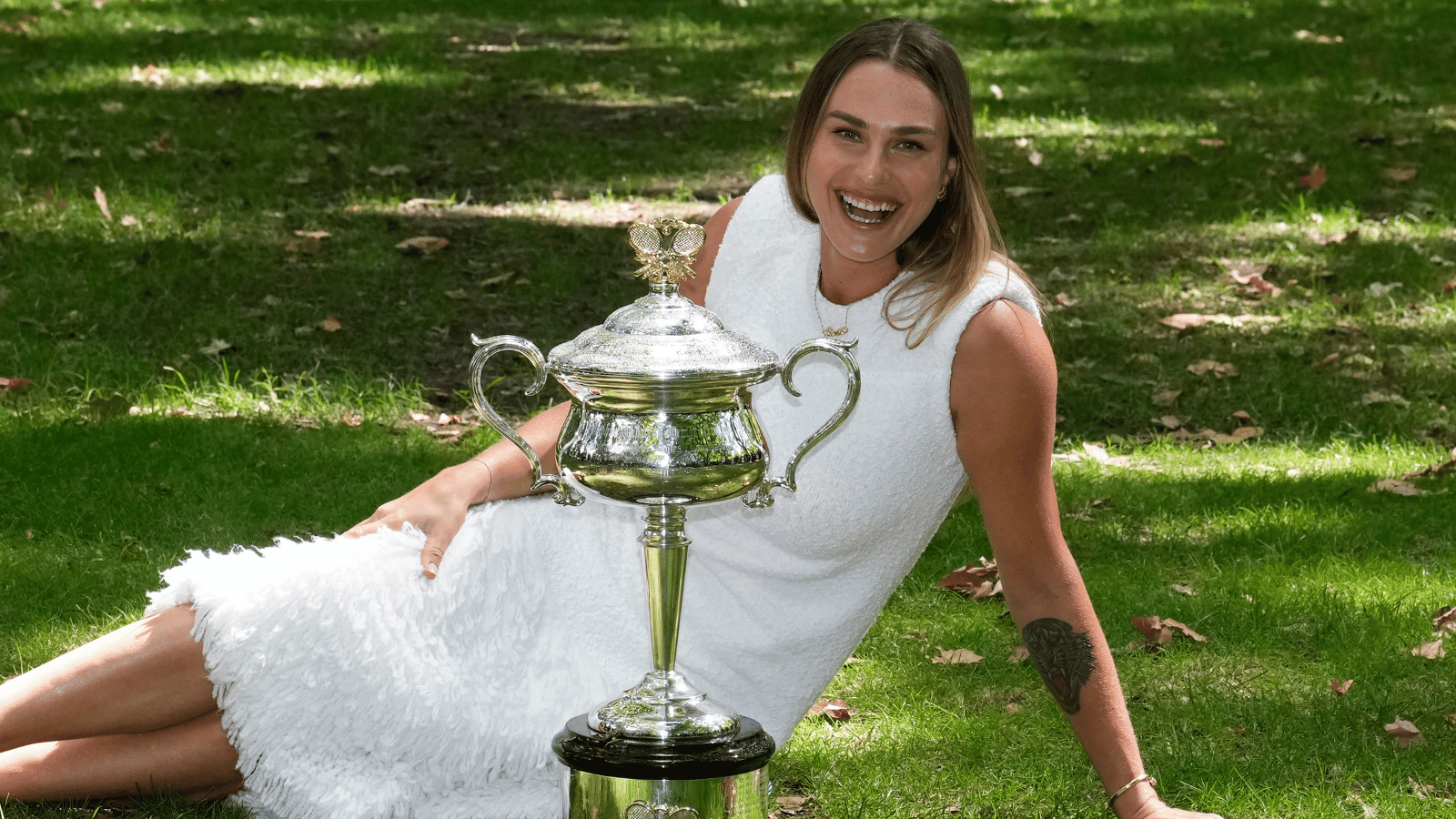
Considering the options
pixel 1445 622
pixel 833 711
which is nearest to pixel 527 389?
pixel 833 711

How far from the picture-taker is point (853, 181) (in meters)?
2.57

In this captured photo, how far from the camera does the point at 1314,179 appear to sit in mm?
7953

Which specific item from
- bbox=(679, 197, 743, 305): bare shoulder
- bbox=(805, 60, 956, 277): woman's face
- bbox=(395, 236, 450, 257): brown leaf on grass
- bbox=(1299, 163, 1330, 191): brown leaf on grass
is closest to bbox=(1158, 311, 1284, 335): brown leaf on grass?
bbox=(1299, 163, 1330, 191): brown leaf on grass

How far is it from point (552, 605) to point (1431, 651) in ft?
7.41

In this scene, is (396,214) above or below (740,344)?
below

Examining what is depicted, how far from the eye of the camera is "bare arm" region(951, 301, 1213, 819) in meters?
2.64

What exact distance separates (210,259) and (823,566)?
4396 mm

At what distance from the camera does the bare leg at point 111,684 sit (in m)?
2.75

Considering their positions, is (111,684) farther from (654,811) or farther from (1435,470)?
(1435,470)

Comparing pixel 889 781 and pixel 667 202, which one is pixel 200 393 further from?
pixel 889 781

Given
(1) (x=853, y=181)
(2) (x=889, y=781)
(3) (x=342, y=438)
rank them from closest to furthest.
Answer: (1) (x=853, y=181), (2) (x=889, y=781), (3) (x=342, y=438)

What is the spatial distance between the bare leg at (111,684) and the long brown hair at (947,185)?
1344 mm

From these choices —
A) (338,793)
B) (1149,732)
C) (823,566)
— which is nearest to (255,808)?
(338,793)

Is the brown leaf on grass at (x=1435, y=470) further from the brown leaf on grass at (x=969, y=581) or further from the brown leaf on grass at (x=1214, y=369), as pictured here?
the brown leaf on grass at (x=969, y=581)
